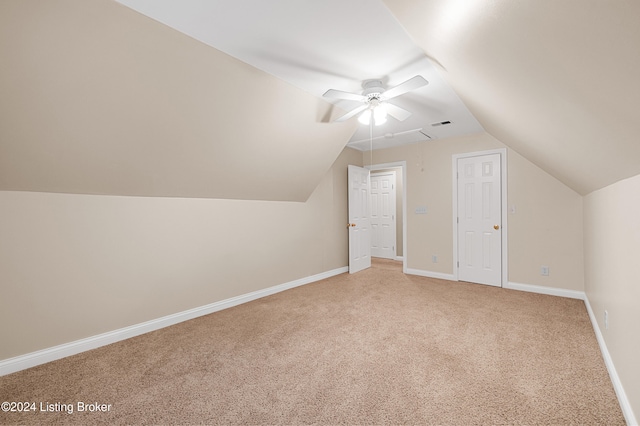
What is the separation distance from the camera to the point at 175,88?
7.00 ft

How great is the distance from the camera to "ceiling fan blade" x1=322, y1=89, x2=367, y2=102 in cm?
235

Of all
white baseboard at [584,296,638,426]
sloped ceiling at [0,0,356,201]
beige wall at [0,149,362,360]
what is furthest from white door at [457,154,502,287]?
beige wall at [0,149,362,360]

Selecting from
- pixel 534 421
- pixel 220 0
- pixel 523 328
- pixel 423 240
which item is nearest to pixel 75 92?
pixel 220 0

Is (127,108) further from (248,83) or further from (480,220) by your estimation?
(480,220)

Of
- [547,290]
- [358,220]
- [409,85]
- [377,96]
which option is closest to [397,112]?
[377,96]

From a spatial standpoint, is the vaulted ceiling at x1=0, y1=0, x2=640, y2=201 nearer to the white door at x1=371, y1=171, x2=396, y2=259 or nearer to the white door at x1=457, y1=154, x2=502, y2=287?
the white door at x1=457, y1=154, x2=502, y2=287

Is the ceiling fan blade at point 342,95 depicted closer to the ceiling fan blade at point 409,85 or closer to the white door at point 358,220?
the ceiling fan blade at point 409,85

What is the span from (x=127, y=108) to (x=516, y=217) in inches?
196

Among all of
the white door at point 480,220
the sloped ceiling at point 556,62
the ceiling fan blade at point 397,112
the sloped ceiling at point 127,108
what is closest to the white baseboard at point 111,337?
the sloped ceiling at point 127,108

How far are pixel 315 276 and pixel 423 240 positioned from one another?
2118 mm

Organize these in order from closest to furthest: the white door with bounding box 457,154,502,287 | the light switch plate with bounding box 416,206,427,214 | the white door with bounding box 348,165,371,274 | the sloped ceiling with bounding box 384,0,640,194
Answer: the sloped ceiling with bounding box 384,0,640,194, the white door with bounding box 457,154,502,287, the light switch plate with bounding box 416,206,427,214, the white door with bounding box 348,165,371,274

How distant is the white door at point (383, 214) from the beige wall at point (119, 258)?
329cm

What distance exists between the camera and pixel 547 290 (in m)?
3.81

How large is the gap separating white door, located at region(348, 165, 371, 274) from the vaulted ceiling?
86.6 inches
